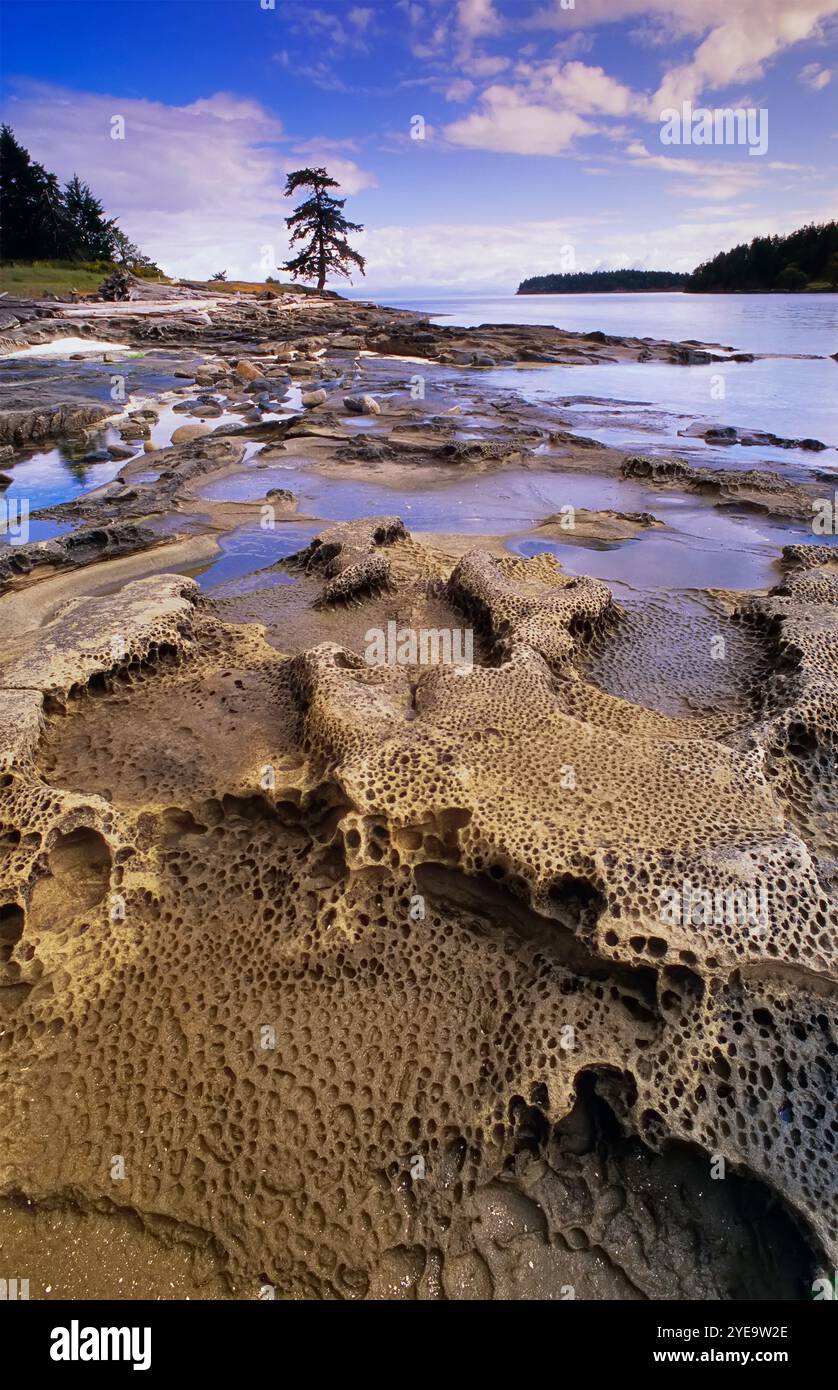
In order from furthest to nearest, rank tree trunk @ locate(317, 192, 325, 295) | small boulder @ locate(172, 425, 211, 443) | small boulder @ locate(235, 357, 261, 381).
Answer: tree trunk @ locate(317, 192, 325, 295) < small boulder @ locate(235, 357, 261, 381) < small boulder @ locate(172, 425, 211, 443)

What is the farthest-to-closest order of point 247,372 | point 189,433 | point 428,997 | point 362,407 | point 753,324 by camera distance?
point 753,324
point 247,372
point 362,407
point 189,433
point 428,997

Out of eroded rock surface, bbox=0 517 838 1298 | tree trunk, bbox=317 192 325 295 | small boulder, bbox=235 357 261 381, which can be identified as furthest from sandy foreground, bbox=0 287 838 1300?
tree trunk, bbox=317 192 325 295

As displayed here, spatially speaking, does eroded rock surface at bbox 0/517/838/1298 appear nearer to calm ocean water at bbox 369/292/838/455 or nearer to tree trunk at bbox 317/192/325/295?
calm ocean water at bbox 369/292/838/455

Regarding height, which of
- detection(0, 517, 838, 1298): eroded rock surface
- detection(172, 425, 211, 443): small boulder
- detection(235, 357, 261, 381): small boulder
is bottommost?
detection(0, 517, 838, 1298): eroded rock surface

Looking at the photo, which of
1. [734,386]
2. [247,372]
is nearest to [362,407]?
[247,372]

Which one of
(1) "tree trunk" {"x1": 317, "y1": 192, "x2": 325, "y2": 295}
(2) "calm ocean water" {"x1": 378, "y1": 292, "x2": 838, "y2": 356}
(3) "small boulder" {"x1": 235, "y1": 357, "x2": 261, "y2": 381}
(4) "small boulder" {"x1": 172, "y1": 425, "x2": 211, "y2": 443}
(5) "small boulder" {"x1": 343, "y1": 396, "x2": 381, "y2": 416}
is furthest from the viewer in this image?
(1) "tree trunk" {"x1": 317, "y1": 192, "x2": 325, "y2": 295}

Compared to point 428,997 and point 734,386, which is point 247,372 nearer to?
point 734,386

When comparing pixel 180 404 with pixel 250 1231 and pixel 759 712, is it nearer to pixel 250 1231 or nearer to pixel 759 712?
pixel 759 712

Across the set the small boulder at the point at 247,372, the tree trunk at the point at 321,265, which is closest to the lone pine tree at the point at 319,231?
the tree trunk at the point at 321,265
